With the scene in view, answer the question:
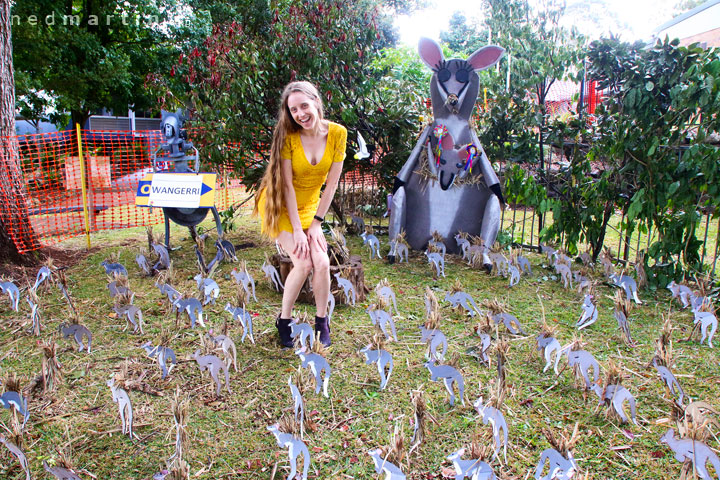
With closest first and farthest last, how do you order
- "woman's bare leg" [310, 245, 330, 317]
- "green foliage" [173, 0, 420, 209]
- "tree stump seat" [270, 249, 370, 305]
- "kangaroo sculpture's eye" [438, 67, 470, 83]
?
"woman's bare leg" [310, 245, 330, 317]
"tree stump seat" [270, 249, 370, 305]
"kangaroo sculpture's eye" [438, 67, 470, 83]
"green foliage" [173, 0, 420, 209]

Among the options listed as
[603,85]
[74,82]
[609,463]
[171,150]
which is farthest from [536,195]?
[74,82]

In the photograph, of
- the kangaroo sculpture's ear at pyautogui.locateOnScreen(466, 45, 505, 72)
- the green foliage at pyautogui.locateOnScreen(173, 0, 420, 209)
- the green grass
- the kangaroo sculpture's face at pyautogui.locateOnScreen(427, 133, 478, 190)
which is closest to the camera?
the green grass

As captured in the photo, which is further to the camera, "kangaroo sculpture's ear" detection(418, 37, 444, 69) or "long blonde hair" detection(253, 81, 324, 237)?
"kangaroo sculpture's ear" detection(418, 37, 444, 69)

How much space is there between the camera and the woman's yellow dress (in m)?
2.89

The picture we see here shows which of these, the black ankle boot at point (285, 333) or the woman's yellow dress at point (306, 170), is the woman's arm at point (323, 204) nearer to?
the woman's yellow dress at point (306, 170)

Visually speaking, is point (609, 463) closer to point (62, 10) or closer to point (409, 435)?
point (409, 435)

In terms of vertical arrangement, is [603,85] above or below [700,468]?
above

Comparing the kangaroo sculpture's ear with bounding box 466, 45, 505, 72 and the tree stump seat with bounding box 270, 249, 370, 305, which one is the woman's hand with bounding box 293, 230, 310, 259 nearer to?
the tree stump seat with bounding box 270, 249, 370, 305

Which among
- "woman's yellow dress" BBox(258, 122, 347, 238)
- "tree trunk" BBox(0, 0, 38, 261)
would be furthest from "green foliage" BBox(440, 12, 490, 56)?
"woman's yellow dress" BBox(258, 122, 347, 238)

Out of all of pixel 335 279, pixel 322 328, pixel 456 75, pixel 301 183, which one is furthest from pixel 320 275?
pixel 456 75

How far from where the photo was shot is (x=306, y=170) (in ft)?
9.66

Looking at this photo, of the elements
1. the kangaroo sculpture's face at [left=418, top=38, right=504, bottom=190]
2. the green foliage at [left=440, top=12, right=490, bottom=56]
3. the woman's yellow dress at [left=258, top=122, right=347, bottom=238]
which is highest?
the green foliage at [left=440, top=12, right=490, bottom=56]

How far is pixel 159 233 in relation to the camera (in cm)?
645

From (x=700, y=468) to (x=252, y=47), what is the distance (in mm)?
4992
